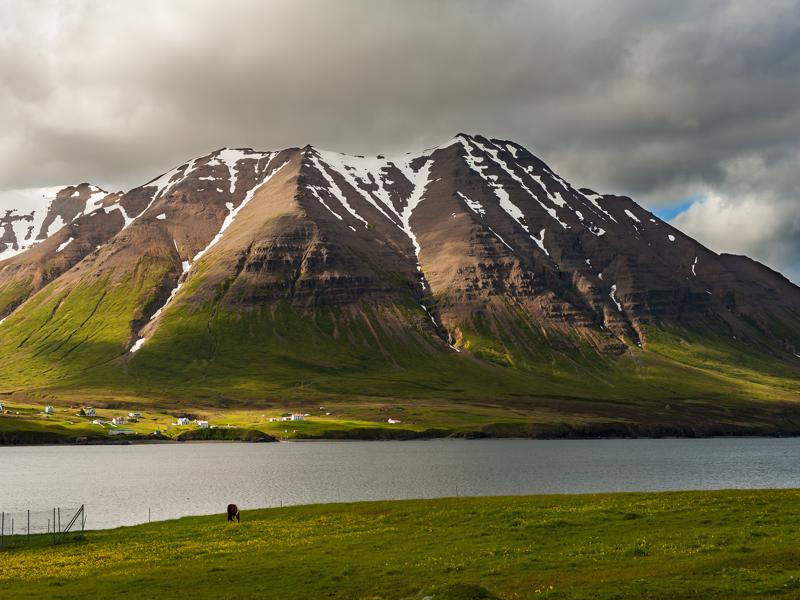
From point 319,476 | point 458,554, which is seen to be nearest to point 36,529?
point 458,554

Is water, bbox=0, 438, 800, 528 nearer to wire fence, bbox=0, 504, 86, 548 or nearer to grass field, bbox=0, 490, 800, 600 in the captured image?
wire fence, bbox=0, 504, 86, 548

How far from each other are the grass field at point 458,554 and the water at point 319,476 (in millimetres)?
30178

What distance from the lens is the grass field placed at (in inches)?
1421

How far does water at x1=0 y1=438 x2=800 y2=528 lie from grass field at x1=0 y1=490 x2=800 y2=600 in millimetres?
30178

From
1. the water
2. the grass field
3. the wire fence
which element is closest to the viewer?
the grass field

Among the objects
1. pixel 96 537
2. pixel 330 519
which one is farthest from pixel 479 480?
pixel 96 537

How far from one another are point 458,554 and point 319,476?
Answer: 306 ft

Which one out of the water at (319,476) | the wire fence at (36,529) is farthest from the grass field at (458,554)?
the water at (319,476)

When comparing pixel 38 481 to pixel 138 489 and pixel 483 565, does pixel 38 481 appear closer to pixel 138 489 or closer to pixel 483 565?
pixel 138 489

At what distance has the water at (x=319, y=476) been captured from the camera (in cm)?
10450

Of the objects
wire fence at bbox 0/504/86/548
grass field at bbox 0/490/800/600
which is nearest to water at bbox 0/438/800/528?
wire fence at bbox 0/504/86/548

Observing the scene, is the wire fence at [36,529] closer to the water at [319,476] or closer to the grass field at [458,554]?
the grass field at [458,554]

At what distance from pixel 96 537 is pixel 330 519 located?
18.0 metres

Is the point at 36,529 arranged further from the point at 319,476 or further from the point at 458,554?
the point at 319,476
